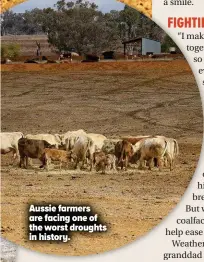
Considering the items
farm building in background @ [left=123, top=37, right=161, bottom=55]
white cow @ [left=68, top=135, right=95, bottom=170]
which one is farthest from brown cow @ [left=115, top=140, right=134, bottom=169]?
farm building in background @ [left=123, top=37, right=161, bottom=55]

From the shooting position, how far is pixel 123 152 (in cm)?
515

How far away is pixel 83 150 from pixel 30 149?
25cm

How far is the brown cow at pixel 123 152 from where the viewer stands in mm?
5141

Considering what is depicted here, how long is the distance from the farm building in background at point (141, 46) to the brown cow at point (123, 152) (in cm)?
42

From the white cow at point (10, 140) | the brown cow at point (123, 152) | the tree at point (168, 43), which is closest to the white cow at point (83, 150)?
the brown cow at point (123, 152)

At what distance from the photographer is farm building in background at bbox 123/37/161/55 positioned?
5094mm

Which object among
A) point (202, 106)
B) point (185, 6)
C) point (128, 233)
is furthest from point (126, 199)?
point (185, 6)

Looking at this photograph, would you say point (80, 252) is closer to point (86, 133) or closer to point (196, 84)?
point (86, 133)

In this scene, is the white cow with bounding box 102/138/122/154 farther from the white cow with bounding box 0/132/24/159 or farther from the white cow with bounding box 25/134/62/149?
the white cow with bounding box 0/132/24/159

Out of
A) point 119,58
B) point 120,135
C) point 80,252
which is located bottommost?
point 80,252

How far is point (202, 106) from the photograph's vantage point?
5.03 meters

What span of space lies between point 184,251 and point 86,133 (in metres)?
0.71

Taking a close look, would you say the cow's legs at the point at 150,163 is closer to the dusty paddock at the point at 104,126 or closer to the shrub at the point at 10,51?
the dusty paddock at the point at 104,126

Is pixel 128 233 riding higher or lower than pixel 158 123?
lower
